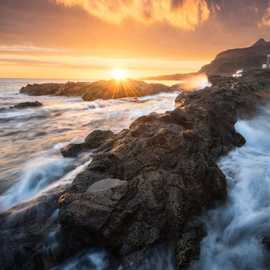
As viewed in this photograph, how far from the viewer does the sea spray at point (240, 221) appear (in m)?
5.96

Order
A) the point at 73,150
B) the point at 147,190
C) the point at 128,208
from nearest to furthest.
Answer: the point at 128,208, the point at 147,190, the point at 73,150

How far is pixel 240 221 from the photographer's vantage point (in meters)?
7.16

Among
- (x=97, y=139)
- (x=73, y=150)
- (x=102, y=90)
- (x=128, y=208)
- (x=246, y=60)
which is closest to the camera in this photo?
(x=128, y=208)

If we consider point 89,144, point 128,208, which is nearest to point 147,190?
point 128,208

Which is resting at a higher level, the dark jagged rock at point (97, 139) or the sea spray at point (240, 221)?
the dark jagged rock at point (97, 139)

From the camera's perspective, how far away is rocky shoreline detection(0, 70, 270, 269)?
612 cm

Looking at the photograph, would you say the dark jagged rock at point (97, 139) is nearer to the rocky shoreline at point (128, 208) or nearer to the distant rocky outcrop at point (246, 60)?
the rocky shoreline at point (128, 208)

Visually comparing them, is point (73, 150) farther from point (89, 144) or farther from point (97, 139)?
point (97, 139)

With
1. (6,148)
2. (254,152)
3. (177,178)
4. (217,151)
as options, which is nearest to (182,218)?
(177,178)

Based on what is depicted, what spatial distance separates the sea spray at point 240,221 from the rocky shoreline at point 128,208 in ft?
1.23

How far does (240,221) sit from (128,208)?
3.25m

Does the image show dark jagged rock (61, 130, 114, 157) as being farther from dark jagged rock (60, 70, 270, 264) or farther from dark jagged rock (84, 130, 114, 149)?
dark jagged rock (60, 70, 270, 264)

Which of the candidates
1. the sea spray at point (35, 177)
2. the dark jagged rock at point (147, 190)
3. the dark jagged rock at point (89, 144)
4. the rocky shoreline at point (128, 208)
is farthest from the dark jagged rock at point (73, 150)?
the rocky shoreline at point (128, 208)

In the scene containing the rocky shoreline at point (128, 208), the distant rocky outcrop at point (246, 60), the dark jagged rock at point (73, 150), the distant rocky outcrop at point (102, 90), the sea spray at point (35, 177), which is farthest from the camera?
the distant rocky outcrop at point (246, 60)
